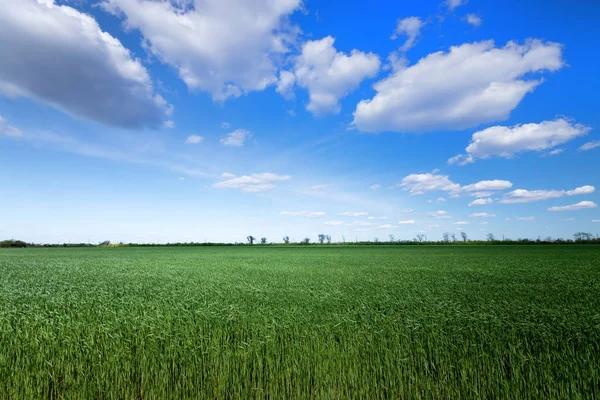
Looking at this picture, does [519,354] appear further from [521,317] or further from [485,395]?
[521,317]

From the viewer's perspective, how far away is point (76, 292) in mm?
12789

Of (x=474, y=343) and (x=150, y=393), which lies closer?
(x=150, y=393)

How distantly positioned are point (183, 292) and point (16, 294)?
23.3 ft

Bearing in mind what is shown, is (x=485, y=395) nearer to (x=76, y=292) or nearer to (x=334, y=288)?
(x=334, y=288)

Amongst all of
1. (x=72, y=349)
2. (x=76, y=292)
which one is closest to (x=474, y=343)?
(x=72, y=349)

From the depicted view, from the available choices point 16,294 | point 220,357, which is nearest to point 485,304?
point 220,357

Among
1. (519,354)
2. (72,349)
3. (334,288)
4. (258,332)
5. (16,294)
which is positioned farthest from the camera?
(334,288)

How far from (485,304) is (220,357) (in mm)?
8919

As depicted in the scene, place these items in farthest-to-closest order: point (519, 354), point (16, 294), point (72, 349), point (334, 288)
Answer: point (334, 288)
point (16, 294)
point (72, 349)
point (519, 354)

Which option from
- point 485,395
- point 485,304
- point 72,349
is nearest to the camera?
point 485,395

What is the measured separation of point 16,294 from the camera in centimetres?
1268

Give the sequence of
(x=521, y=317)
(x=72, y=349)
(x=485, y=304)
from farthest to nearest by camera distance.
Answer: (x=485, y=304) → (x=521, y=317) → (x=72, y=349)

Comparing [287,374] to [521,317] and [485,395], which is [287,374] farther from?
[521,317]

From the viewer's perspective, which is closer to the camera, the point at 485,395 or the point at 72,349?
the point at 485,395
